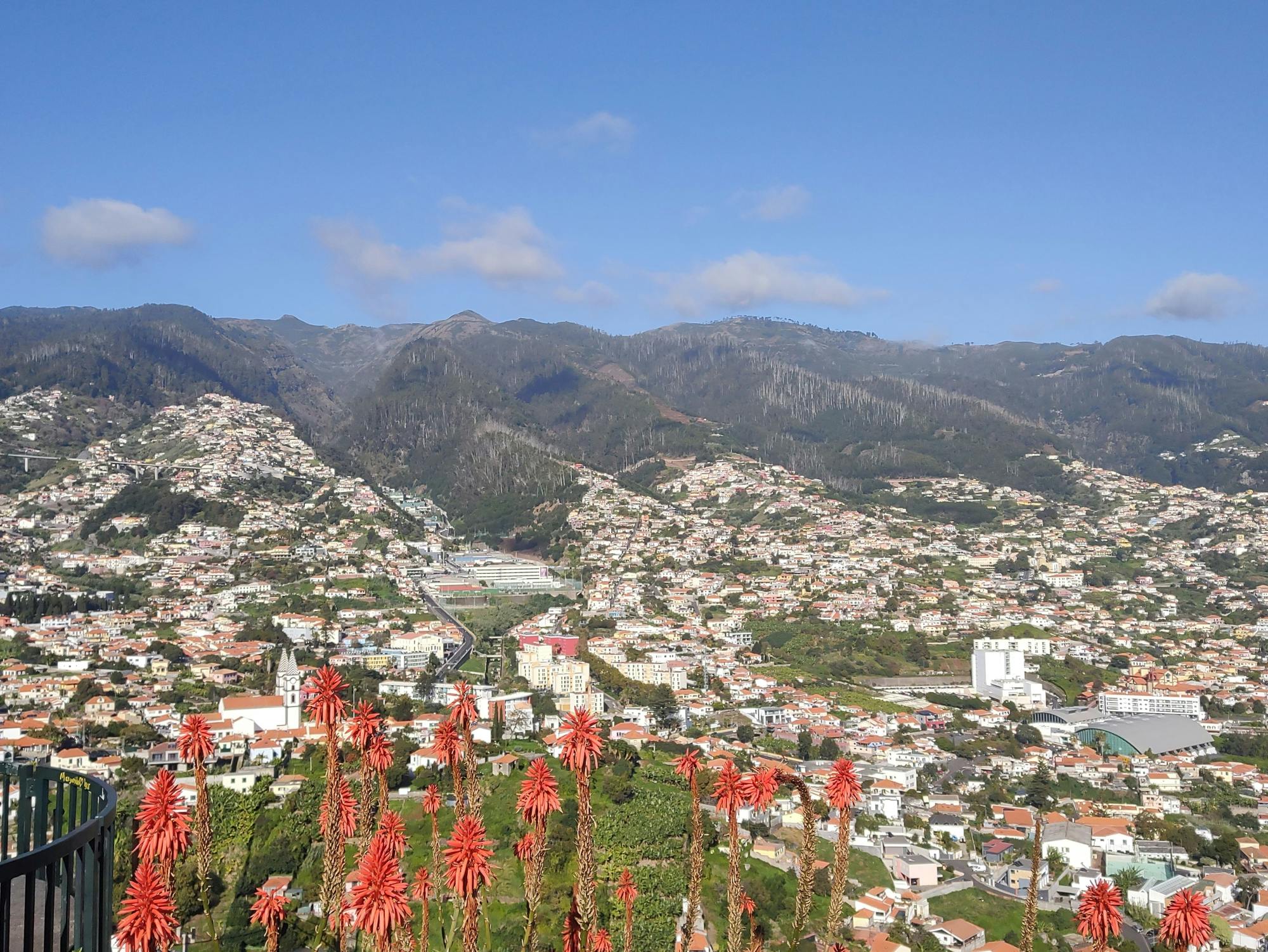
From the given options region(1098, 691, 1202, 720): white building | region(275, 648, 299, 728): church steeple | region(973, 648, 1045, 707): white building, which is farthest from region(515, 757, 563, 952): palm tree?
region(1098, 691, 1202, 720): white building

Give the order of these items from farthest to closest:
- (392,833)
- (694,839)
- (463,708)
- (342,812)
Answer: (392,833) < (342,812) < (463,708) < (694,839)

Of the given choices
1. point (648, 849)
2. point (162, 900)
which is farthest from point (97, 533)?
point (162, 900)

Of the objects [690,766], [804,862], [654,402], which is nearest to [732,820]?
[804,862]

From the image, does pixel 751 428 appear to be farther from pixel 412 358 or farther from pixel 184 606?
pixel 184 606

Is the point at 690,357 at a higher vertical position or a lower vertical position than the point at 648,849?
higher

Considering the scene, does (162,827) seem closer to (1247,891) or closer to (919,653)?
(1247,891)

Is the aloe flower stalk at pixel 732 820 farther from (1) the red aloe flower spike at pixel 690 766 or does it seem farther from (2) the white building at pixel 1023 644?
(2) the white building at pixel 1023 644

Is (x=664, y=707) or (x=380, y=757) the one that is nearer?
(x=380, y=757)
